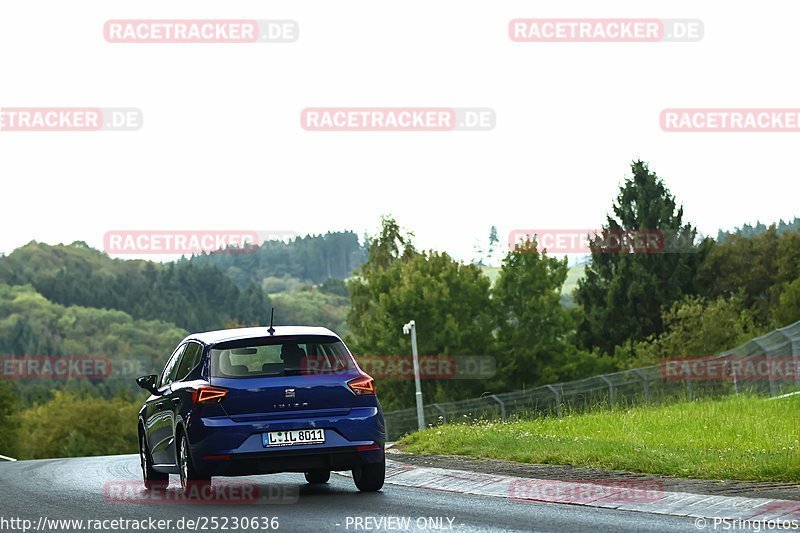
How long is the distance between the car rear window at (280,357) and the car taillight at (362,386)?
185mm

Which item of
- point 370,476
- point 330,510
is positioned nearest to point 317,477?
point 370,476

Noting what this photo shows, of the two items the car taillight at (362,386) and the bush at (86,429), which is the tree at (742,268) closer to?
the bush at (86,429)

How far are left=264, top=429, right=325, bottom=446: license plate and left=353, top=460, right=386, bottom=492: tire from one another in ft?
2.64

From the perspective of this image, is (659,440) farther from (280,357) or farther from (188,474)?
(188,474)

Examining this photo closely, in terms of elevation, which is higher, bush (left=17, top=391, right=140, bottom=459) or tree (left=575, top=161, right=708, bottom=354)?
tree (left=575, top=161, right=708, bottom=354)

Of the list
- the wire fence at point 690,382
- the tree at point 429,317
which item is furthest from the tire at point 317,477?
the tree at point 429,317

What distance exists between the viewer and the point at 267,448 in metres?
12.6

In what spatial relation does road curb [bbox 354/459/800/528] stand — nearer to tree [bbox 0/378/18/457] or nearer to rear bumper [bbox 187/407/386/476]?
rear bumper [bbox 187/407/386/476]

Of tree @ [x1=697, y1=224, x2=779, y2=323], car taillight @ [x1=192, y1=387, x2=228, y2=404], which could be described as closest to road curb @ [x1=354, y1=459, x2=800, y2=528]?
car taillight @ [x1=192, y1=387, x2=228, y2=404]

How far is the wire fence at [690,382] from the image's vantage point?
1252 inches

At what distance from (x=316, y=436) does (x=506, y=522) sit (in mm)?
3027

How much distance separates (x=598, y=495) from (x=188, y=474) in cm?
420

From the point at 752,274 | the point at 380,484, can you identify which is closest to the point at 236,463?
the point at 380,484

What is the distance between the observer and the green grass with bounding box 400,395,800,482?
12.8m
